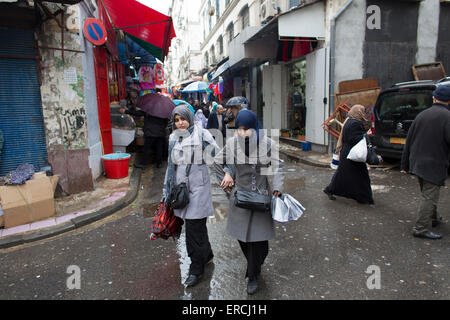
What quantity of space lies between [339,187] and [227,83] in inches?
618

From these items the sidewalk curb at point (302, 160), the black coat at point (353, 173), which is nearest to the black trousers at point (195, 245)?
the black coat at point (353, 173)

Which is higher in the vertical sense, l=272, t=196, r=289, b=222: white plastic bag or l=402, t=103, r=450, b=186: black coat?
l=402, t=103, r=450, b=186: black coat

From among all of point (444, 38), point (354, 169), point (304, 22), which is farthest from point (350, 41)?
point (354, 169)

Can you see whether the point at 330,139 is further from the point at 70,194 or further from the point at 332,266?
the point at 70,194

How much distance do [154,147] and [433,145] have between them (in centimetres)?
691

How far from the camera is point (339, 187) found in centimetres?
541

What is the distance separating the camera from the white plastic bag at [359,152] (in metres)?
4.96

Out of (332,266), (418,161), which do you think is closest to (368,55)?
(418,161)

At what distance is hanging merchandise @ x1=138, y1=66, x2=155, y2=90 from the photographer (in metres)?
14.1

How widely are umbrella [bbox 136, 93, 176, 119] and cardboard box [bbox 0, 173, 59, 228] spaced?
3603 millimetres

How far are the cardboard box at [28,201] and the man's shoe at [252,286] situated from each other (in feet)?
12.2

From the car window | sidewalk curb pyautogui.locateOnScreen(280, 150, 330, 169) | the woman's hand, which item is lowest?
sidewalk curb pyautogui.locateOnScreen(280, 150, 330, 169)

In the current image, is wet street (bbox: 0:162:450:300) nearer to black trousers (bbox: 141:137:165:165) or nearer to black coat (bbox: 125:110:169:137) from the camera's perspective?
black trousers (bbox: 141:137:165:165)

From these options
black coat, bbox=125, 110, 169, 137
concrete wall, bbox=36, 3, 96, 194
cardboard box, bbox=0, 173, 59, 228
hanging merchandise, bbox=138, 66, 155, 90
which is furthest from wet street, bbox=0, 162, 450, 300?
hanging merchandise, bbox=138, 66, 155, 90
